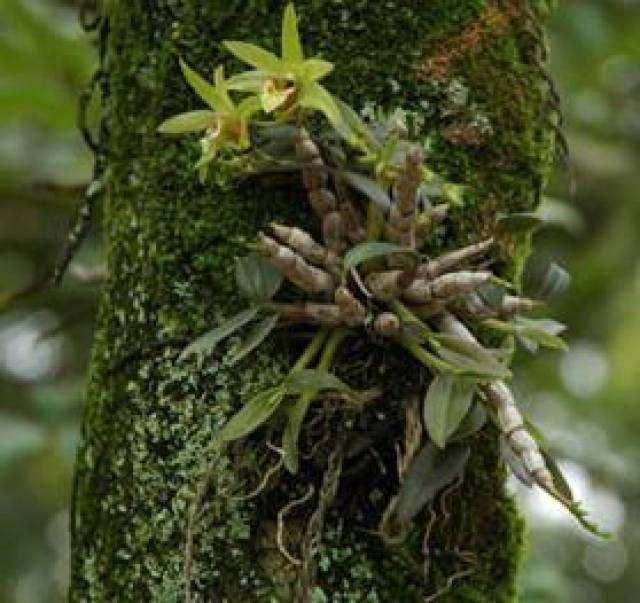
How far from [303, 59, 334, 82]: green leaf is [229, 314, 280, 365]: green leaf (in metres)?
0.16

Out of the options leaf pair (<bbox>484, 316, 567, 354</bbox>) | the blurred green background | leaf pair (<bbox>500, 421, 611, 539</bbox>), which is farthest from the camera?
the blurred green background

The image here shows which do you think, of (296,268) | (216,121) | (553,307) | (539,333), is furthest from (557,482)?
(553,307)

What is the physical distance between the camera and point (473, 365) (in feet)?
3.18

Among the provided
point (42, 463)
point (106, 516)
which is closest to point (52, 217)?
point (42, 463)

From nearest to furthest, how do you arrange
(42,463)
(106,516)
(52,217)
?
(106,516) < (52,217) < (42,463)

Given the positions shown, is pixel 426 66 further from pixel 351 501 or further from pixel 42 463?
pixel 42 463

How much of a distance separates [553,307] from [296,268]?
2.16 meters

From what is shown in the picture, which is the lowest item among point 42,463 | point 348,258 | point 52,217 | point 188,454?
point 42,463

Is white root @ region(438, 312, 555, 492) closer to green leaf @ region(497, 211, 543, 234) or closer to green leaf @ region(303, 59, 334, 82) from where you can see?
green leaf @ region(497, 211, 543, 234)

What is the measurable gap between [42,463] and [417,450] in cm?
279

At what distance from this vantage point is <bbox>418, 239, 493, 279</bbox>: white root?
3.31ft

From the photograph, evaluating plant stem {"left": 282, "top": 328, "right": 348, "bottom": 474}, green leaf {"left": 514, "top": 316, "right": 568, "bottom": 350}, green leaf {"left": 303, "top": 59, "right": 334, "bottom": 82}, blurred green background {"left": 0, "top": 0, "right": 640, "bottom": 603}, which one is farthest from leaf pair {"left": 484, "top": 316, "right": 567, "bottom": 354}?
blurred green background {"left": 0, "top": 0, "right": 640, "bottom": 603}

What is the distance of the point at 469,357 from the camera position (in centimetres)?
98

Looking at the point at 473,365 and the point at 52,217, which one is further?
the point at 52,217
